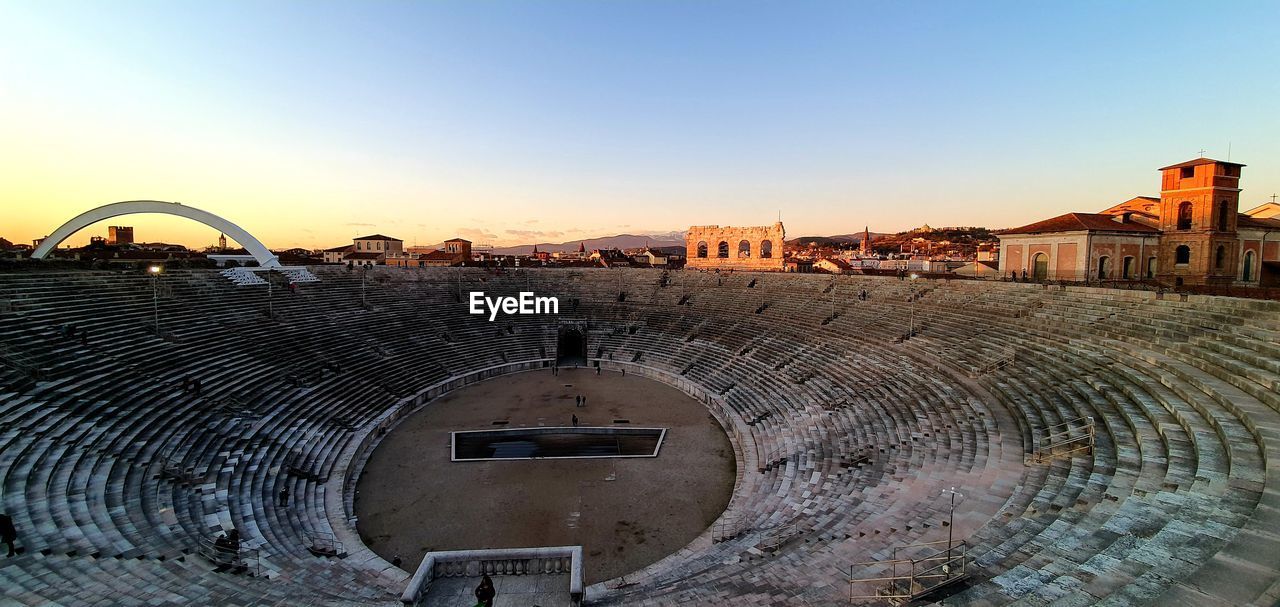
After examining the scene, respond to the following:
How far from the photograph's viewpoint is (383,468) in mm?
18469

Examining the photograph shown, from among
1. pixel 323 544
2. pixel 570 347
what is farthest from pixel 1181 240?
pixel 323 544

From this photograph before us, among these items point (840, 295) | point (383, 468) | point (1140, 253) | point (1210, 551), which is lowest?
point (383, 468)

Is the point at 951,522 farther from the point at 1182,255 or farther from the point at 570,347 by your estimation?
the point at 570,347

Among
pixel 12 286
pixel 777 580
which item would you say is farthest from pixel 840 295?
pixel 12 286

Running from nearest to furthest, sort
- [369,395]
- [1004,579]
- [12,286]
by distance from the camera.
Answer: [1004,579], [12,286], [369,395]

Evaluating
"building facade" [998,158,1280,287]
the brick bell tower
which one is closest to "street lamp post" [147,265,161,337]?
"building facade" [998,158,1280,287]

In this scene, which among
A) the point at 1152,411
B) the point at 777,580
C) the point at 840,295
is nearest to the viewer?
the point at 777,580

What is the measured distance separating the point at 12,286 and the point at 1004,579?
96.6ft

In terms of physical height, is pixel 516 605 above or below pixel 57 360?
below

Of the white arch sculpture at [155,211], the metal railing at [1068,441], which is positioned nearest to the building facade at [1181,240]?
the metal railing at [1068,441]

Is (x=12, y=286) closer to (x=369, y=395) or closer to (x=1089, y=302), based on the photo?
(x=369, y=395)

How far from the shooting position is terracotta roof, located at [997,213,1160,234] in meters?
26.1

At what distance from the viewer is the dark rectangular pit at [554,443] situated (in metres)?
19.9

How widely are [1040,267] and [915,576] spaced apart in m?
28.3
